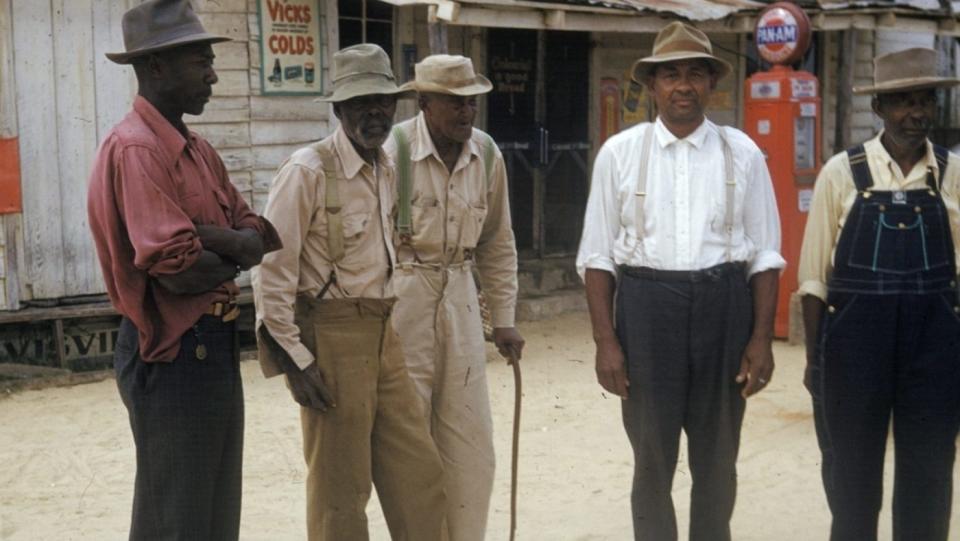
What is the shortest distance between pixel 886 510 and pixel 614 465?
1374 mm

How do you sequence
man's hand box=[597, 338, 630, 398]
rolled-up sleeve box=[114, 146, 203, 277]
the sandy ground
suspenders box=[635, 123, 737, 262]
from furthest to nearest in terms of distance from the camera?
the sandy ground, man's hand box=[597, 338, 630, 398], suspenders box=[635, 123, 737, 262], rolled-up sleeve box=[114, 146, 203, 277]

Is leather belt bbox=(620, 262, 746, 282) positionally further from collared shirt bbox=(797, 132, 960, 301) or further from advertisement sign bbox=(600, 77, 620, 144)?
advertisement sign bbox=(600, 77, 620, 144)

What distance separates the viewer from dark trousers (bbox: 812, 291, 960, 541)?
4227 mm

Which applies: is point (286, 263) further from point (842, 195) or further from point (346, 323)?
point (842, 195)

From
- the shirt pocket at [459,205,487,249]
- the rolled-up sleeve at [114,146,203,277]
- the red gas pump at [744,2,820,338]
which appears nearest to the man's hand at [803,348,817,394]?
the shirt pocket at [459,205,487,249]

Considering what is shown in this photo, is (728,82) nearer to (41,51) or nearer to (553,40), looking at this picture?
(553,40)

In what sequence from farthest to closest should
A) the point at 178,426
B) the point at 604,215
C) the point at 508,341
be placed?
1. the point at 508,341
2. the point at 604,215
3. the point at 178,426

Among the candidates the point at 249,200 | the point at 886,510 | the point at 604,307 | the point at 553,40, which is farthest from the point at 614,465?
the point at 553,40

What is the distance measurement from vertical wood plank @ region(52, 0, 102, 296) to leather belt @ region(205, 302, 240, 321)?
5623 mm

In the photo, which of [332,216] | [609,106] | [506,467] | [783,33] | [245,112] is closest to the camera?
[332,216]

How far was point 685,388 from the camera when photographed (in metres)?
4.38

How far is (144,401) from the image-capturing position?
3.53 metres

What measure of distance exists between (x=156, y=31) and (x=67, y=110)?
18.3ft

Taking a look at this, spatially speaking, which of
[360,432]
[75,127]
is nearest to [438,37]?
[75,127]
